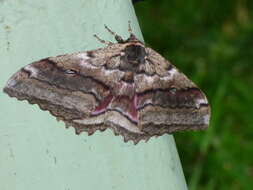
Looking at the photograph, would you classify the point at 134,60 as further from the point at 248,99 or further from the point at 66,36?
the point at 248,99

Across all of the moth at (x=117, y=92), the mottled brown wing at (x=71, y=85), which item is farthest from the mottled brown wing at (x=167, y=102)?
the mottled brown wing at (x=71, y=85)

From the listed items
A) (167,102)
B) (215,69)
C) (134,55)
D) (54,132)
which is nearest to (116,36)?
(134,55)

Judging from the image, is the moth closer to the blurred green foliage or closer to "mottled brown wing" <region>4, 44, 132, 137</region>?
"mottled brown wing" <region>4, 44, 132, 137</region>

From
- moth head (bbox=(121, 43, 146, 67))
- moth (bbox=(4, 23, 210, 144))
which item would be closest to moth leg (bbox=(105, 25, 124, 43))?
moth (bbox=(4, 23, 210, 144))

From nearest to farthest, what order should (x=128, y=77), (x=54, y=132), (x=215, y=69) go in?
(x=54, y=132) → (x=128, y=77) → (x=215, y=69)

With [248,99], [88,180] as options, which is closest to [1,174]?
[88,180]

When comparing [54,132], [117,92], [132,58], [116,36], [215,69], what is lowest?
[215,69]

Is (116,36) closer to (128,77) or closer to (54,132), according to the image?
(128,77)
